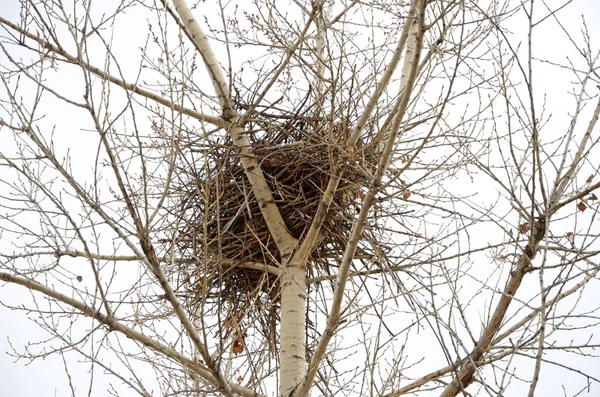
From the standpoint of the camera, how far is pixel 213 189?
325 centimetres

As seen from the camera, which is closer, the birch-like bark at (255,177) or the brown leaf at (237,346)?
the birch-like bark at (255,177)

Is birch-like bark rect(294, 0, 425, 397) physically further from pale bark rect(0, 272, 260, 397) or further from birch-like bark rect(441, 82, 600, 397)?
birch-like bark rect(441, 82, 600, 397)

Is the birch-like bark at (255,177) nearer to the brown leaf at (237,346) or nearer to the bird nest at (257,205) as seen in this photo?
the bird nest at (257,205)

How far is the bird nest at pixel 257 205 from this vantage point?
316 centimetres

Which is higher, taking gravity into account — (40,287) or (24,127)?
(24,127)

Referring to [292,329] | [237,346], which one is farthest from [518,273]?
[237,346]

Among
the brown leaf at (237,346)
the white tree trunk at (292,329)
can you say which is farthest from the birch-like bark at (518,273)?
the brown leaf at (237,346)

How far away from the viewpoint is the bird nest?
10.4 ft

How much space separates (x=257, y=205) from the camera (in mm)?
3340

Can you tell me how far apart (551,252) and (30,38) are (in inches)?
96.2

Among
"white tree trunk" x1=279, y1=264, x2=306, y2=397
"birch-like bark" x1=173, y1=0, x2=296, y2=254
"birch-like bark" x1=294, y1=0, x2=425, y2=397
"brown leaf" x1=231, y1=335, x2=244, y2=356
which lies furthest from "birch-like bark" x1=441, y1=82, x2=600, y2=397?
"brown leaf" x1=231, y1=335, x2=244, y2=356

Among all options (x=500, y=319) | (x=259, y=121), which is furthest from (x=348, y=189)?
(x=500, y=319)

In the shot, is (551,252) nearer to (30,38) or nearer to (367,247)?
(367,247)

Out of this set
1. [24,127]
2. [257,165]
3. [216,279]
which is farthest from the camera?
[216,279]
